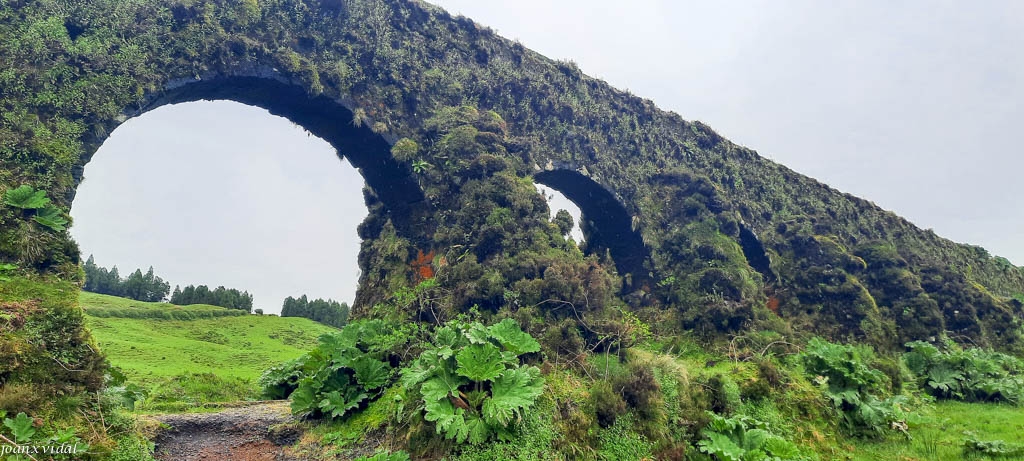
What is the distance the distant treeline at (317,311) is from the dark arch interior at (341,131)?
118ft

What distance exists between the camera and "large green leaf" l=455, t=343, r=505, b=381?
874 cm

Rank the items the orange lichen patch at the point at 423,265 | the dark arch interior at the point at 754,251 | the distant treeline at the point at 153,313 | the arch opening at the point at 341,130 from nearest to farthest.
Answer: the arch opening at the point at 341,130 → the orange lichen patch at the point at 423,265 → the dark arch interior at the point at 754,251 → the distant treeline at the point at 153,313

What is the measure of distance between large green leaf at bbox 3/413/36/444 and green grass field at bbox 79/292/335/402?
8.23 meters

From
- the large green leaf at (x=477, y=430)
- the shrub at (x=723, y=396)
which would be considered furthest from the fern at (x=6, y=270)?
the shrub at (x=723, y=396)

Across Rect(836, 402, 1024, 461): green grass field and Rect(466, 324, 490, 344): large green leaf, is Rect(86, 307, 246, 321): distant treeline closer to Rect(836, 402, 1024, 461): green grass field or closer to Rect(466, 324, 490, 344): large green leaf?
Rect(466, 324, 490, 344): large green leaf

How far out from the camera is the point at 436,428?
8.12 metres

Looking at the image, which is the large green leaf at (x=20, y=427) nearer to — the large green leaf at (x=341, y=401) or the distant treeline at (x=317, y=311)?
the large green leaf at (x=341, y=401)

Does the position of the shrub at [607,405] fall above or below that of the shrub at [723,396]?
below

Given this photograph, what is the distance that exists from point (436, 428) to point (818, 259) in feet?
64.7

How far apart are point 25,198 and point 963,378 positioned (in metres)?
21.1

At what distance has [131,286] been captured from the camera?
53.1 metres

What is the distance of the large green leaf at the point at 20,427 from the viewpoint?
6.71m

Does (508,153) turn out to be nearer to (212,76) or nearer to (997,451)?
(212,76)
